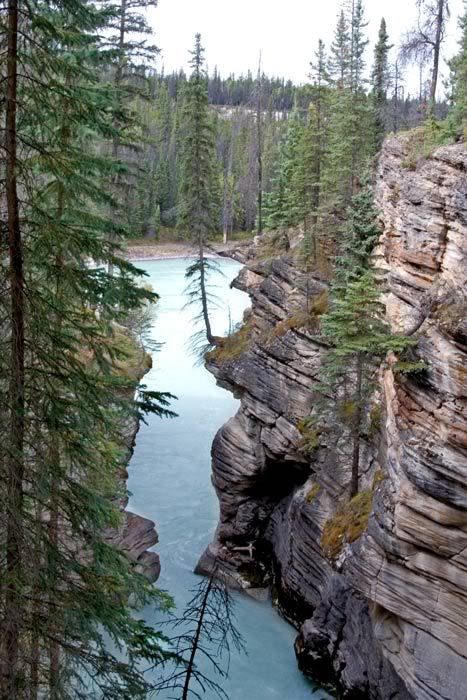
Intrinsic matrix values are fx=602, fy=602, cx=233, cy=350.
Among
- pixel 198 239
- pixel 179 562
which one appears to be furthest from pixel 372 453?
pixel 198 239

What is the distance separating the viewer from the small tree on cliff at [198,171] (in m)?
28.4

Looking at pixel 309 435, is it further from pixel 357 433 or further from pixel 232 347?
pixel 232 347

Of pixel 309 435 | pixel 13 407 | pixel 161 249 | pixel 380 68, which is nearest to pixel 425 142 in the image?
pixel 309 435

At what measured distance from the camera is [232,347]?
24484mm

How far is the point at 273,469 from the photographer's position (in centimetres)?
2111

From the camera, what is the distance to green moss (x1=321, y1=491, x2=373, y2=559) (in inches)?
567

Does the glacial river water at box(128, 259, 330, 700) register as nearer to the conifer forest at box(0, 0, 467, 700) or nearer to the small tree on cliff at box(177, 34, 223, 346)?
the conifer forest at box(0, 0, 467, 700)

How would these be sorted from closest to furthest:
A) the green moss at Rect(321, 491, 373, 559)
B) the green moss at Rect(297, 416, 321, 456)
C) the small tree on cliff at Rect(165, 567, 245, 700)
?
the small tree on cliff at Rect(165, 567, 245, 700)
the green moss at Rect(321, 491, 373, 559)
the green moss at Rect(297, 416, 321, 456)

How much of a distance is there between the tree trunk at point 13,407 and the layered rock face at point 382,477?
2169 millimetres

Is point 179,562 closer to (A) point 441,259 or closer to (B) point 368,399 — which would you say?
(B) point 368,399

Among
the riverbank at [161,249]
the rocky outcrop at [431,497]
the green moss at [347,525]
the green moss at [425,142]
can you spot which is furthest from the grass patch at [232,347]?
the riverbank at [161,249]

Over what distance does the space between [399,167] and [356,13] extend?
83.8 ft

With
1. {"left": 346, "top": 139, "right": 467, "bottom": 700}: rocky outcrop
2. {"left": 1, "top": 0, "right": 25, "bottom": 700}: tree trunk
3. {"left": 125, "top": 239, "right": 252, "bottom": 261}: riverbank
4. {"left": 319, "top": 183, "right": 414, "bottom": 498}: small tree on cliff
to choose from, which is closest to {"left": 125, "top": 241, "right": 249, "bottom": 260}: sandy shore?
{"left": 125, "top": 239, "right": 252, "bottom": 261}: riverbank

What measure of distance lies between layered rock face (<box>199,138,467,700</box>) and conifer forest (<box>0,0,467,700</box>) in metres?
0.06
